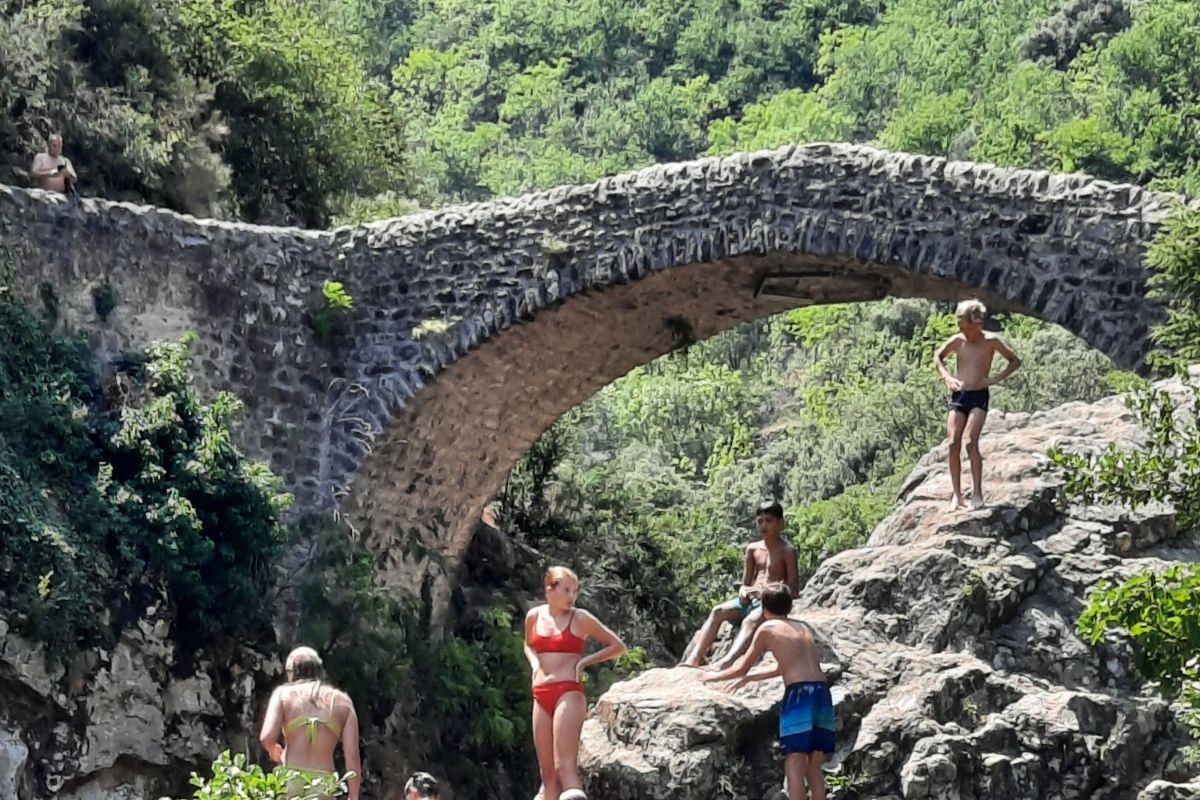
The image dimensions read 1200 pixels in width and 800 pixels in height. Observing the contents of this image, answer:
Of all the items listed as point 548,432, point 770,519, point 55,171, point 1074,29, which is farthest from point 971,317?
point 1074,29

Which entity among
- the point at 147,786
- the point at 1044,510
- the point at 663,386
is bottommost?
the point at 147,786

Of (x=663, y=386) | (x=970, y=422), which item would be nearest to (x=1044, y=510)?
(x=970, y=422)

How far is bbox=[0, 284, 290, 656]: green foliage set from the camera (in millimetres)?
12297

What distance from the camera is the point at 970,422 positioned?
10961mm

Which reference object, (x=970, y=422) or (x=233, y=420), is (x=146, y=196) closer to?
(x=233, y=420)

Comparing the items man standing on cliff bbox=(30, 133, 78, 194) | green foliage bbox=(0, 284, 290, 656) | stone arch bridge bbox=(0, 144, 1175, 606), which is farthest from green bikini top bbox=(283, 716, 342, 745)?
man standing on cliff bbox=(30, 133, 78, 194)

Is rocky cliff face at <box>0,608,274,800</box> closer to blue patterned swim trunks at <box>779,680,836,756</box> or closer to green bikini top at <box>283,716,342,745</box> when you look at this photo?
green bikini top at <box>283,716,342,745</box>

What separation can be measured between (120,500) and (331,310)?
7.27 feet

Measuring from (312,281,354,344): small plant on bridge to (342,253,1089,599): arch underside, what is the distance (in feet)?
2.13

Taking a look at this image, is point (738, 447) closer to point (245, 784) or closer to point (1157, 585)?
point (1157, 585)

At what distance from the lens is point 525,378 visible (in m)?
14.9

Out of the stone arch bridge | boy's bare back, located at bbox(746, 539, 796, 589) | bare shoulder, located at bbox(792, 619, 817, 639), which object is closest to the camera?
bare shoulder, located at bbox(792, 619, 817, 639)

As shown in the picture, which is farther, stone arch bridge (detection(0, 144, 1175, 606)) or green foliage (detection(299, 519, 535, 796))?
green foliage (detection(299, 519, 535, 796))

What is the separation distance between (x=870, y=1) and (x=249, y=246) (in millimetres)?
34761
